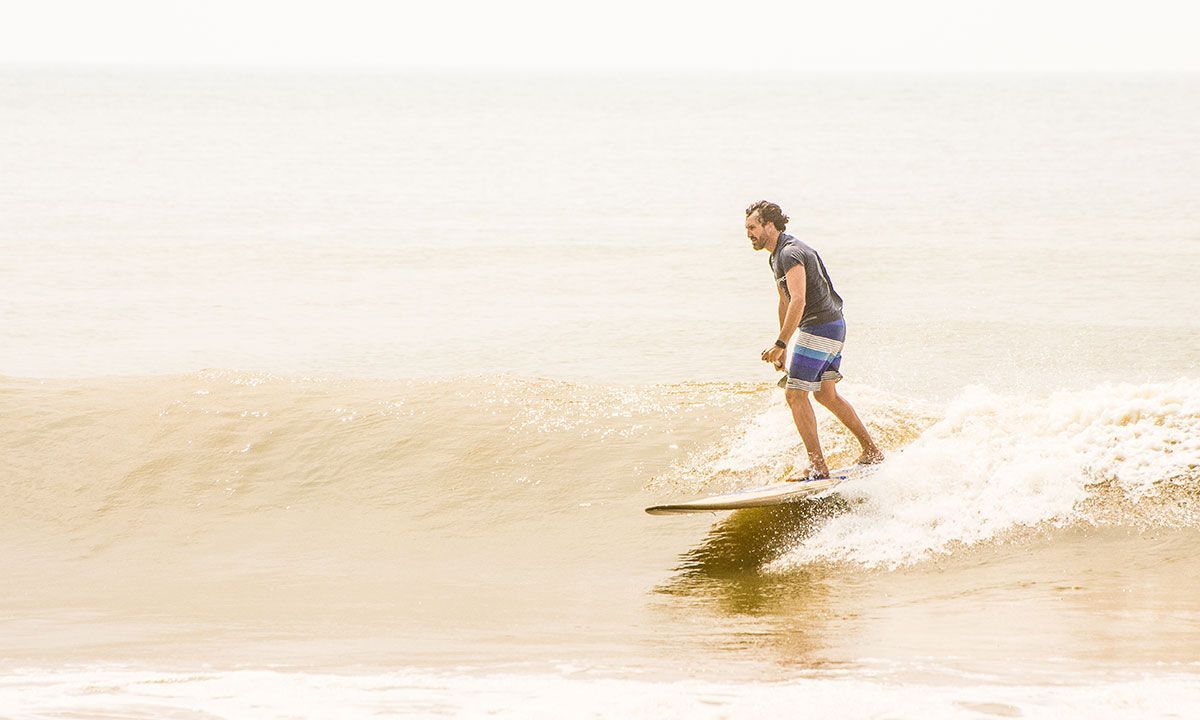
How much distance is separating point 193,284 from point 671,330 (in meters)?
9.26

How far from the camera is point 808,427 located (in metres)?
6.64

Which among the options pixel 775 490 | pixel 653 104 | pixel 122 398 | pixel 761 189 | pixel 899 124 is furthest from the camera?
pixel 653 104

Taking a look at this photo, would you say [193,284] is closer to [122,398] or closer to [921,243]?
[122,398]

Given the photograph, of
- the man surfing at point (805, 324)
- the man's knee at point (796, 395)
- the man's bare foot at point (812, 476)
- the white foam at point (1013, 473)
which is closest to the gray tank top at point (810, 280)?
the man surfing at point (805, 324)

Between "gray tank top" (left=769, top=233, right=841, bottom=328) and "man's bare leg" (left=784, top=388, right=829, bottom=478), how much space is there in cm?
39

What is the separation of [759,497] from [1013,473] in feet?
4.52

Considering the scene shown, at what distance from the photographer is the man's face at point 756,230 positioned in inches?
250

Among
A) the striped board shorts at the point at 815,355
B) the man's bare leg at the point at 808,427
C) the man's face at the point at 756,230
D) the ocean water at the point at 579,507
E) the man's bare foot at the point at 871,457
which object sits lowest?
the ocean water at the point at 579,507

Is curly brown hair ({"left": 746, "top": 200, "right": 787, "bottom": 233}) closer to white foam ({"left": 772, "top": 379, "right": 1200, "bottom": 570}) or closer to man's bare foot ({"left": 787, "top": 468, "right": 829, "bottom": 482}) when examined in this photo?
man's bare foot ({"left": 787, "top": 468, "right": 829, "bottom": 482})

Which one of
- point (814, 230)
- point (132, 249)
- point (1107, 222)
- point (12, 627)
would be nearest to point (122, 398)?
point (12, 627)

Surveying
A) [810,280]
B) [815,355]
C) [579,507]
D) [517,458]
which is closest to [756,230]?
[810,280]

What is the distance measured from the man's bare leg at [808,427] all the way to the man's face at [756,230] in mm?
817

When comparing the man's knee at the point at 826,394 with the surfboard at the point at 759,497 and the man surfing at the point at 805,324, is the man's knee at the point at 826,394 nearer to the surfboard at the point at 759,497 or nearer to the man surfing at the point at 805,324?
the man surfing at the point at 805,324

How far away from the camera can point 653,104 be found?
114 meters
